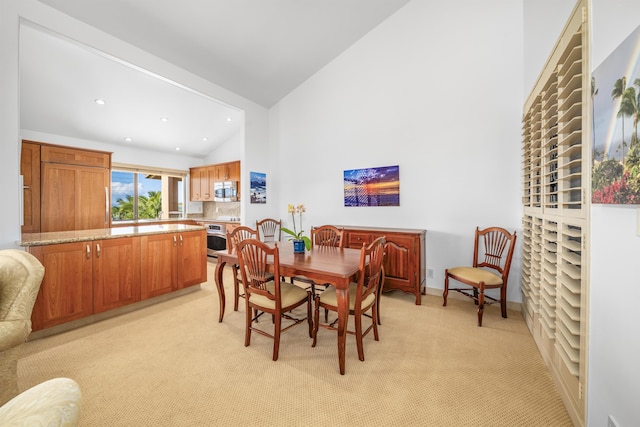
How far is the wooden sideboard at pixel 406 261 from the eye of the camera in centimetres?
329

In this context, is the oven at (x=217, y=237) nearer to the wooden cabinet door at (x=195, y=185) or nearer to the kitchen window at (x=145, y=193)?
the wooden cabinet door at (x=195, y=185)

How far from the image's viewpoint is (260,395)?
1.72 m

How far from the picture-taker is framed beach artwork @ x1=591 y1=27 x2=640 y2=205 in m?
0.94

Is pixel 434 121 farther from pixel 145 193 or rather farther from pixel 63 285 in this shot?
pixel 145 193

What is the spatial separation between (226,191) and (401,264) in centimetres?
436

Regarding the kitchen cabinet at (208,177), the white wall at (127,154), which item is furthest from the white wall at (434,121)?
the white wall at (127,154)

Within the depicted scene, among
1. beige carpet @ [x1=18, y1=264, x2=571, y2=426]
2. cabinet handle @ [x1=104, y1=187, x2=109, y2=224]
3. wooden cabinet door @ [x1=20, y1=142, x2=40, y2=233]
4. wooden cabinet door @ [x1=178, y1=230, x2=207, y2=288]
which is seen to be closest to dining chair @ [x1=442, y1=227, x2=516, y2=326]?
beige carpet @ [x1=18, y1=264, x2=571, y2=426]

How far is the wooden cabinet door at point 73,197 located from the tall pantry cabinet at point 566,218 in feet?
19.4

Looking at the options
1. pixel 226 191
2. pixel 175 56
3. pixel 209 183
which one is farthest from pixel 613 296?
pixel 209 183

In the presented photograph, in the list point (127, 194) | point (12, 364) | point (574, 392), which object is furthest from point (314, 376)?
point (127, 194)

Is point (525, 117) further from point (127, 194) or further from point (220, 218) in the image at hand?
point (127, 194)

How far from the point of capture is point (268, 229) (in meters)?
5.07

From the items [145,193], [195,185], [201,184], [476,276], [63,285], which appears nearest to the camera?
[63,285]

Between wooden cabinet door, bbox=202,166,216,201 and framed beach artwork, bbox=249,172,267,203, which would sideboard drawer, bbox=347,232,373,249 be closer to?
framed beach artwork, bbox=249,172,267,203
